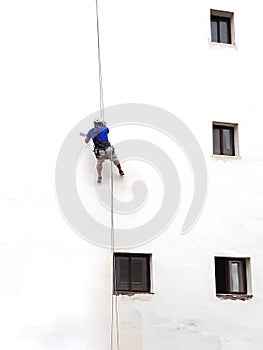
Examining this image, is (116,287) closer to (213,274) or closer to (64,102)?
(213,274)

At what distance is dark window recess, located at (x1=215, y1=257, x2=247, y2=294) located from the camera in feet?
43.9

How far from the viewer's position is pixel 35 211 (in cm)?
1253

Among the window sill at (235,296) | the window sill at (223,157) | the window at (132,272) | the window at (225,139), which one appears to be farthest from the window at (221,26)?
the window sill at (235,296)

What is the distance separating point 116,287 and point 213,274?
191 centimetres

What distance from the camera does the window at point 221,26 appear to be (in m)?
14.8

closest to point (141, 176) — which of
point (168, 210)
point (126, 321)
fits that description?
point (168, 210)

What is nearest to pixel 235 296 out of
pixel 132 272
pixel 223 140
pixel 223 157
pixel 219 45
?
pixel 132 272

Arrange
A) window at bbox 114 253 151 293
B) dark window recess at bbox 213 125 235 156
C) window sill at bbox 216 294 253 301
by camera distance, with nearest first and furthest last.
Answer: window at bbox 114 253 151 293 < window sill at bbox 216 294 253 301 < dark window recess at bbox 213 125 235 156

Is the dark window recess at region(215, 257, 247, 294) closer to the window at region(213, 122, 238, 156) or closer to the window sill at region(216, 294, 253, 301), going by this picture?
the window sill at region(216, 294, 253, 301)

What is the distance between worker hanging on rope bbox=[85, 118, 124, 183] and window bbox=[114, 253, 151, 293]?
1560 mm

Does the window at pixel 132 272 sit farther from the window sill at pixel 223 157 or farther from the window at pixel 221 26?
the window at pixel 221 26

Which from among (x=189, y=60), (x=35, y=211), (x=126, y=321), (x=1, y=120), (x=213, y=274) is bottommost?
(x=126, y=321)

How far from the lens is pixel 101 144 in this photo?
12.8 meters

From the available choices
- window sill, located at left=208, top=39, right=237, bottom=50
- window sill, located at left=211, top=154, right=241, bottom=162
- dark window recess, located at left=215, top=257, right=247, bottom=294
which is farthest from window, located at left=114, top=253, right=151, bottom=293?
window sill, located at left=208, top=39, right=237, bottom=50
